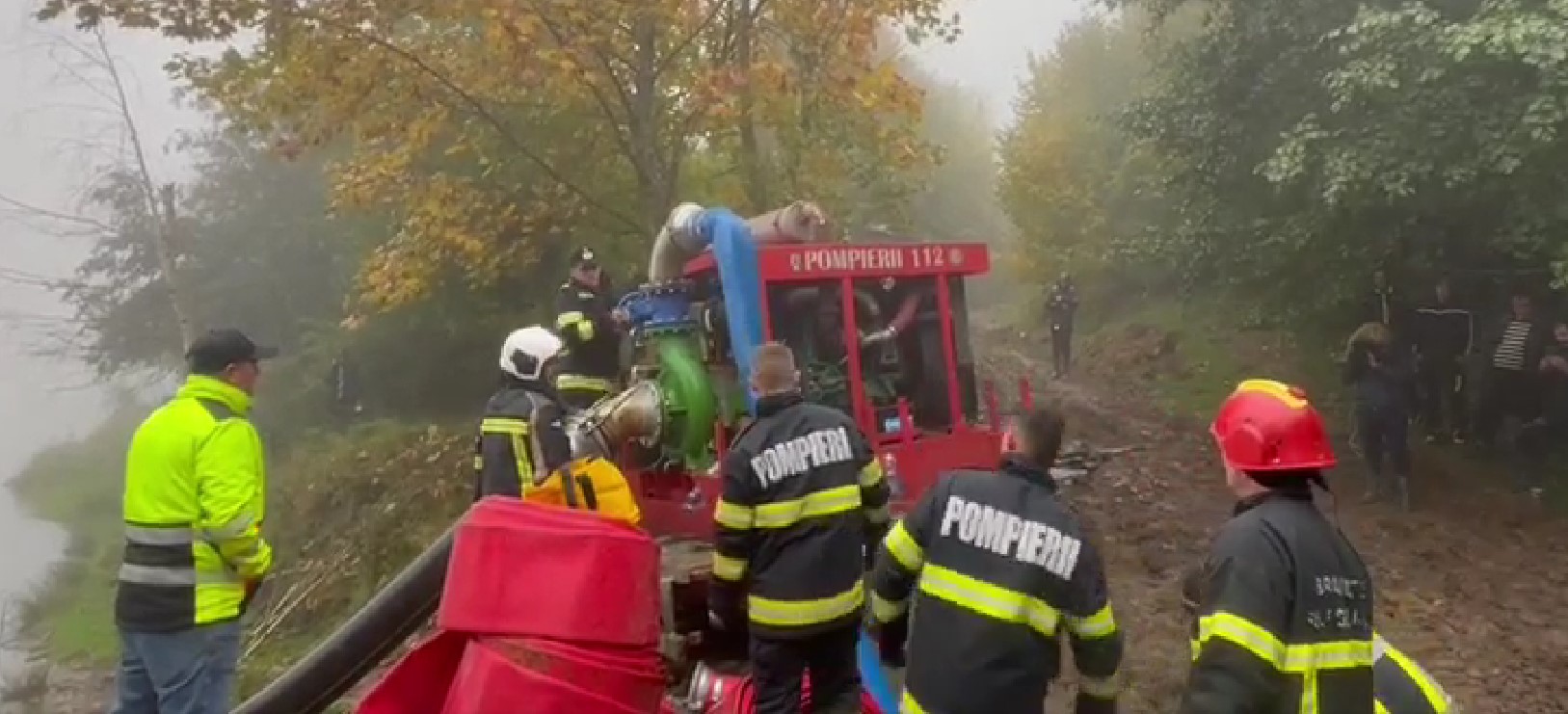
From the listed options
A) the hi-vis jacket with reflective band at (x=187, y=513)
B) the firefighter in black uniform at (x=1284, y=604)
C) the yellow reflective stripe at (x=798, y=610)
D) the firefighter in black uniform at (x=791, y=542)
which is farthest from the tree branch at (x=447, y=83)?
the firefighter in black uniform at (x=1284, y=604)

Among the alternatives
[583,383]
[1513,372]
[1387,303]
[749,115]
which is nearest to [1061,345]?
[1387,303]

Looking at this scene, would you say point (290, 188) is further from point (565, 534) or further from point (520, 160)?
point (565, 534)

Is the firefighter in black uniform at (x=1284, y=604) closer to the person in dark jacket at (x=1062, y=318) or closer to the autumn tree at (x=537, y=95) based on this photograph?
the autumn tree at (x=537, y=95)

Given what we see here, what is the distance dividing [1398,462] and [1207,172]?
353 cm

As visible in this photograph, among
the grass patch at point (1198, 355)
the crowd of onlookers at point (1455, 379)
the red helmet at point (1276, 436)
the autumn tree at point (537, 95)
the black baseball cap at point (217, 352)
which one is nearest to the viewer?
the red helmet at point (1276, 436)

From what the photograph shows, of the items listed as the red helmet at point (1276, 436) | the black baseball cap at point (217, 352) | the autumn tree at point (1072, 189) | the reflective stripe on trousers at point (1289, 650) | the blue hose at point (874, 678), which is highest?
the autumn tree at point (1072, 189)

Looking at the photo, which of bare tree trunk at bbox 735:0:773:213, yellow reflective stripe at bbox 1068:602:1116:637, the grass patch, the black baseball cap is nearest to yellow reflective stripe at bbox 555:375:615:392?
the black baseball cap

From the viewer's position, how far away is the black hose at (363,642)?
4551 millimetres

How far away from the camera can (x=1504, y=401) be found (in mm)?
9680

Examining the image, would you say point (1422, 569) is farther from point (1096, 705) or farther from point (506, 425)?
point (506, 425)

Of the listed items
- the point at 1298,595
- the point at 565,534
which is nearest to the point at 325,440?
the point at 565,534

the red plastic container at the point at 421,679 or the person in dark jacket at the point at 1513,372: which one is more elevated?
the red plastic container at the point at 421,679

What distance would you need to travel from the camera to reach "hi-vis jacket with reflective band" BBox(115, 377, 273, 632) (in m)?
4.13

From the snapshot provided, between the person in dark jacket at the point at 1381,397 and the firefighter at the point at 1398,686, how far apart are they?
6.54m
